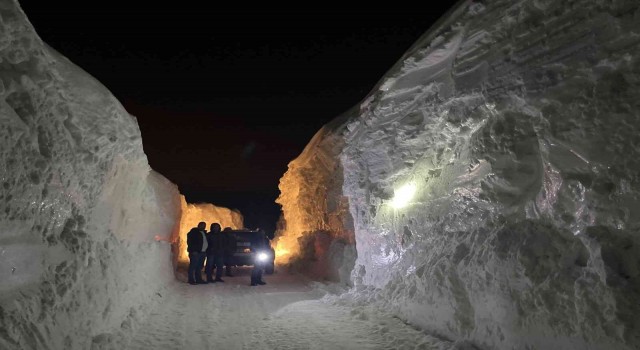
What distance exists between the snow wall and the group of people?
A: 18.5 ft

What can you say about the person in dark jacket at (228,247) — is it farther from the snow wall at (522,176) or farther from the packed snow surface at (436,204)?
the snow wall at (522,176)

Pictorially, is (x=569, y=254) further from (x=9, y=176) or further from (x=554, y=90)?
(x=9, y=176)

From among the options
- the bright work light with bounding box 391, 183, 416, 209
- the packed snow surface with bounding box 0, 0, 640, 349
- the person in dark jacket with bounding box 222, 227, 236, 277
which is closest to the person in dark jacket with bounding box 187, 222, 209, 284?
the person in dark jacket with bounding box 222, 227, 236, 277

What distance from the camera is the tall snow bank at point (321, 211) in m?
12.8

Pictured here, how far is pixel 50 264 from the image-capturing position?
429cm

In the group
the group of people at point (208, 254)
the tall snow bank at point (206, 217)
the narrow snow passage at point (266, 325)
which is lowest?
the narrow snow passage at point (266, 325)

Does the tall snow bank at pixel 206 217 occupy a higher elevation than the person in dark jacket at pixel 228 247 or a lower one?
higher

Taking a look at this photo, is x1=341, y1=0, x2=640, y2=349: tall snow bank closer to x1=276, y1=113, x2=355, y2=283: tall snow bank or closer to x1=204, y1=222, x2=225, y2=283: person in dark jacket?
x1=276, y1=113, x2=355, y2=283: tall snow bank

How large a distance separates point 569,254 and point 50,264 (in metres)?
5.31

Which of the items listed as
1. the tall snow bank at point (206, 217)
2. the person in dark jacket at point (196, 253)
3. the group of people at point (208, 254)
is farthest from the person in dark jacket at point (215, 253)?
the tall snow bank at point (206, 217)

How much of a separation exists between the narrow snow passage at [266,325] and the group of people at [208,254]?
66.2 inches

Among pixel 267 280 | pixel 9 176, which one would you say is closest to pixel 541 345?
pixel 9 176

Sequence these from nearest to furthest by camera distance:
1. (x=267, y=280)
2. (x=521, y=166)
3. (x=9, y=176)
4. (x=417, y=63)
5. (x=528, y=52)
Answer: (x=9, y=176)
(x=528, y=52)
(x=521, y=166)
(x=417, y=63)
(x=267, y=280)

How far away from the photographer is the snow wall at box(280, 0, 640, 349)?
145 inches
